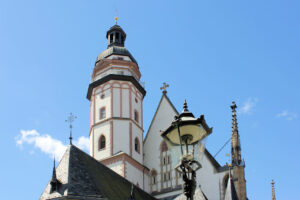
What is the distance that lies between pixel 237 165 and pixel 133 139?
626cm

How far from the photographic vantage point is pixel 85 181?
19.2 meters

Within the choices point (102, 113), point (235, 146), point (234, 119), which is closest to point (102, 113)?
point (102, 113)

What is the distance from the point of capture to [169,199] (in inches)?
1017

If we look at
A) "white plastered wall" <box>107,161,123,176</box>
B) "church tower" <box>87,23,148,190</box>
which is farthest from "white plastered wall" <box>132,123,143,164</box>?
"white plastered wall" <box>107,161,123,176</box>

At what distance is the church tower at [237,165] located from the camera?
23.6 m

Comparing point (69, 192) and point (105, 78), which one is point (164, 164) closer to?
point (105, 78)

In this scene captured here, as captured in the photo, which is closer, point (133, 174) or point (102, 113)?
point (133, 174)

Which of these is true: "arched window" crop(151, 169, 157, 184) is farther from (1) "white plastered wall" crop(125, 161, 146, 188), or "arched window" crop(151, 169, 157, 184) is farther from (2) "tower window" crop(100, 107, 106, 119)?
(2) "tower window" crop(100, 107, 106, 119)

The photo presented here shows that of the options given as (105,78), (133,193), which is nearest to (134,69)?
(105,78)

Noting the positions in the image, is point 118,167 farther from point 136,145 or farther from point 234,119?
point 234,119

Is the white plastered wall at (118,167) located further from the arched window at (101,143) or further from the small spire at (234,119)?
the small spire at (234,119)

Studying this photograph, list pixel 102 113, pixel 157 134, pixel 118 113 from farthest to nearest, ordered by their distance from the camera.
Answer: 1. pixel 157 134
2. pixel 102 113
3. pixel 118 113

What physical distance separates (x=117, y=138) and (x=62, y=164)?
6659 millimetres

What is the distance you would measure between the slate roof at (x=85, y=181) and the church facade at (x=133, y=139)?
3.38 m
